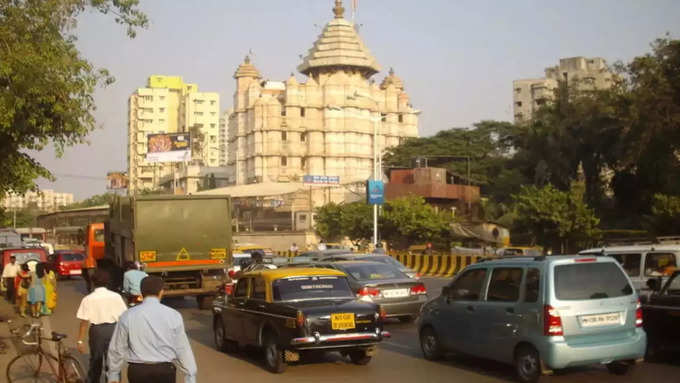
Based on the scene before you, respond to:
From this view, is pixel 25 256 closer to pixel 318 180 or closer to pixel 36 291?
pixel 36 291

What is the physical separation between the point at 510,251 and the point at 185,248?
1798 centimetres

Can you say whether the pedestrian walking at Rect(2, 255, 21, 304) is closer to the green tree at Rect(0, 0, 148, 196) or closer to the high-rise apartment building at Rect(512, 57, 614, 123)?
the green tree at Rect(0, 0, 148, 196)

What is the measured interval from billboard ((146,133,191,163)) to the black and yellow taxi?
78931 mm

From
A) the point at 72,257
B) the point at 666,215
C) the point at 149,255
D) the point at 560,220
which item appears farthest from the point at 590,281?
the point at 72,257

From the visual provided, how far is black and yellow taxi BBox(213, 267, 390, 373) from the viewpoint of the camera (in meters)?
11.0

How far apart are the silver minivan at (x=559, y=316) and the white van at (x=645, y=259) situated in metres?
4.42

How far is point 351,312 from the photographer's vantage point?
36.8ft

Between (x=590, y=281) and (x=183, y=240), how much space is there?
13.4 m

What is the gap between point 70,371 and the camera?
30.5 feet

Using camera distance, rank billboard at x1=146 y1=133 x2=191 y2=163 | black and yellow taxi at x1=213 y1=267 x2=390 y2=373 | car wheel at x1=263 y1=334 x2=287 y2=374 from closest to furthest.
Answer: black and yellow taxi at x1=213 y1=267 x2=390 y2=373, car wheel at x1=263 y1=334 x2=287 y2=374, billboard at x1=146 y1=133 x2=191 y2=163

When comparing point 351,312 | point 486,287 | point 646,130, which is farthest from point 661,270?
point 646,130

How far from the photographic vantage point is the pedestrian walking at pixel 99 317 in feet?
29.7

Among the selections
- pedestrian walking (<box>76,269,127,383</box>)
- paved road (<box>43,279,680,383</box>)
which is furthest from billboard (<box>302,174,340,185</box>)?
pedestrian walking (<box>76,269,127,383</box>)

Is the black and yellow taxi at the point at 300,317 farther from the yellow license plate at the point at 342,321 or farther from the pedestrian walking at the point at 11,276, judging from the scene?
the pedestrian walking at the point at 11,276
